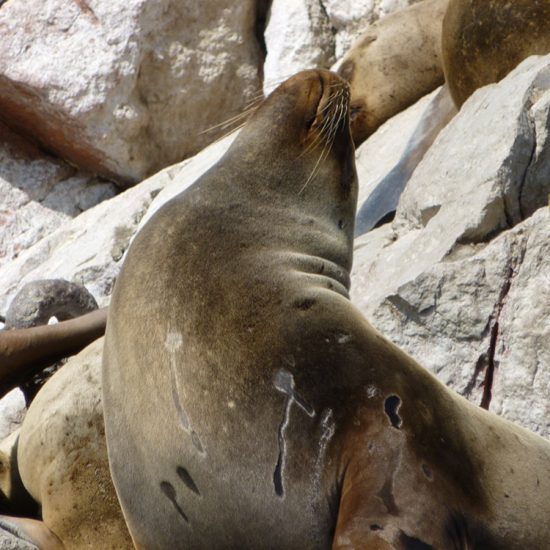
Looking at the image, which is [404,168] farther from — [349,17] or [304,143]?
[349,17]

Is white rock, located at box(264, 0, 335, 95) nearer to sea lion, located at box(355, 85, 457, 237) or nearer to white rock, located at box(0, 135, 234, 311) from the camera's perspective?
white rock, located at box(0, 135, 234, 311)

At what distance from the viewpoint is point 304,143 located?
4.84 meters

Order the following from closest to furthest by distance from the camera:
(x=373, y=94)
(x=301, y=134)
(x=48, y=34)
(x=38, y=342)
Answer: (x=301, y=134) < (x=38, y=342) < (x=373, y=94) < (x=48, y=34)

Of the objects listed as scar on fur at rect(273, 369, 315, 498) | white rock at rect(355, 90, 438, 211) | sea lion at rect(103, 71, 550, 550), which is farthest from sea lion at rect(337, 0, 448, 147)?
scar on fur at rect(273, 369, 315, 498)

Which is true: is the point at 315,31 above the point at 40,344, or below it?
below

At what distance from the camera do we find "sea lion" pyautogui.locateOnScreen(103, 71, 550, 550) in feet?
11.4

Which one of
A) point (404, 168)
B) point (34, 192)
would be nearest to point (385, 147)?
point (404, 168)

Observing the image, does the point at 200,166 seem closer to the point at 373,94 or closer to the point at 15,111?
the point at 373,94

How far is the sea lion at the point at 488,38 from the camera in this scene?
257 inches

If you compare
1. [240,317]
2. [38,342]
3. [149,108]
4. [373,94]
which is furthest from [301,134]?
[149,108]

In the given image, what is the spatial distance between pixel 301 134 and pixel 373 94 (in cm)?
402

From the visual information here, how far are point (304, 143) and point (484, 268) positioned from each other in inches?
32.3

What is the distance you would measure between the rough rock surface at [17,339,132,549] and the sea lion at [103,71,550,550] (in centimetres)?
92

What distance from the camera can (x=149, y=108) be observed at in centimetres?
990
